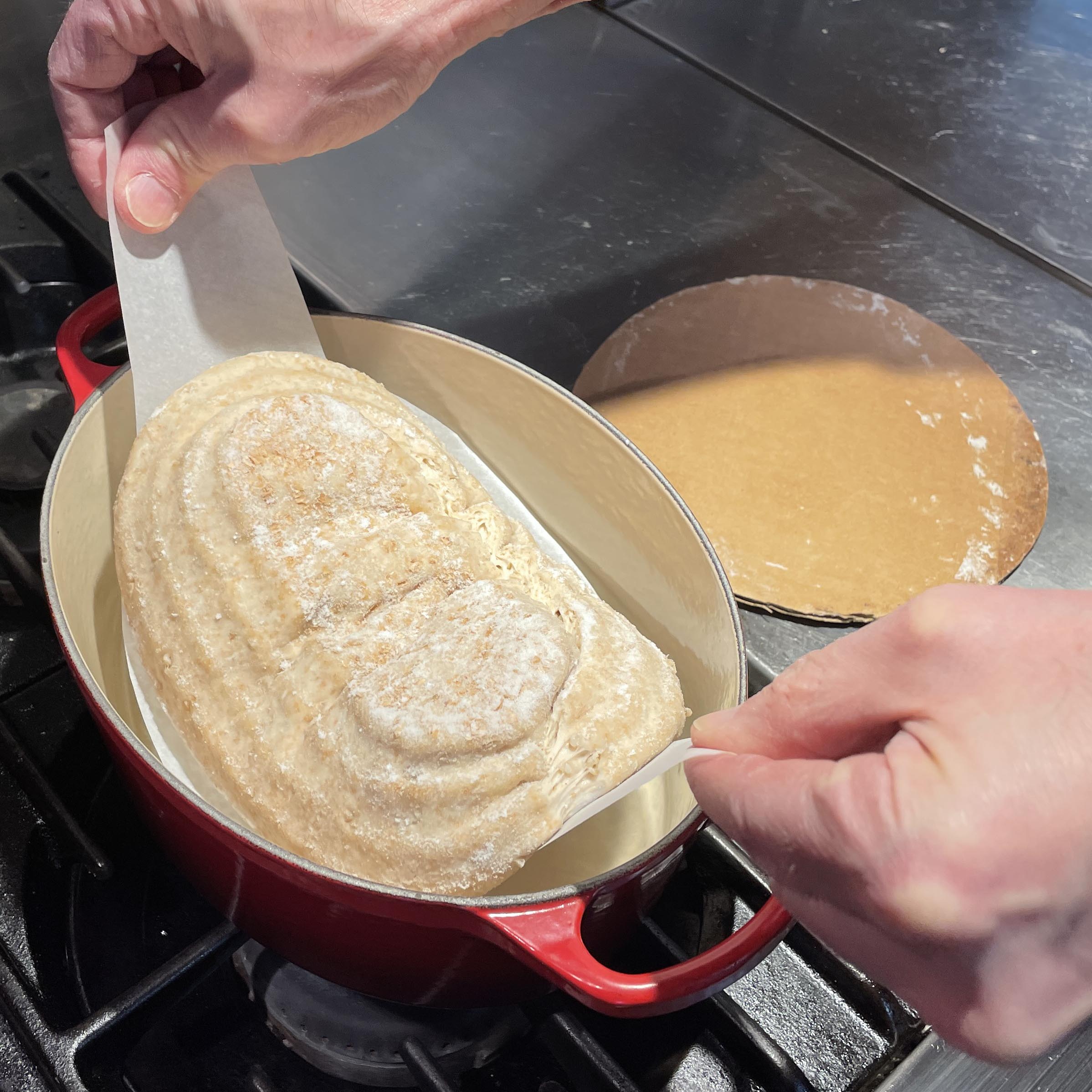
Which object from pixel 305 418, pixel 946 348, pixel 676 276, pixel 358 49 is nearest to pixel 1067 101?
pixel 946 348

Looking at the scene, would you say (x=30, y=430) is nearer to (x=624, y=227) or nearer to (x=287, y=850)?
(x=287, y=850)

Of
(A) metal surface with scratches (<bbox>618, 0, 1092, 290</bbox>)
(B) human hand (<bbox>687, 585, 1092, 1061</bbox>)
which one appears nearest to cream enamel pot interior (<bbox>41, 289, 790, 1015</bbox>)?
(B) human hand (<bbox>687, 585, 1092, 1061</bbox>)

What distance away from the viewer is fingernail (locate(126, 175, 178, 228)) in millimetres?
719

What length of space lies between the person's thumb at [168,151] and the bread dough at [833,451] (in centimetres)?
52

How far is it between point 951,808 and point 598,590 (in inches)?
21.5

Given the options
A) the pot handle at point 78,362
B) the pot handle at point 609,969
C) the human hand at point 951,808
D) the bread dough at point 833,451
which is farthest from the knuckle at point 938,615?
the pot handle at point 78,362

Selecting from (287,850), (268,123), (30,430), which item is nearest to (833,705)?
(287,850)

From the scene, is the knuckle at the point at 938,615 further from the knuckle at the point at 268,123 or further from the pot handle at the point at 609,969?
the knuckle at the point at 268,123

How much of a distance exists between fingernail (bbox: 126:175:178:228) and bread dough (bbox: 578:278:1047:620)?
1.73 feet

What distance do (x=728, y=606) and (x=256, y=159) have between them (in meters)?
0.51

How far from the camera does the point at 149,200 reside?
2.37 ft

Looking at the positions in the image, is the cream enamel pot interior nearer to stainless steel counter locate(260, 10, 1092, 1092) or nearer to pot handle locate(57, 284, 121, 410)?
pot handle locate(57, 284, 121, 410)

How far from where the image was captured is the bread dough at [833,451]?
39.6 inches

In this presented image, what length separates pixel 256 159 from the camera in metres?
0.75
